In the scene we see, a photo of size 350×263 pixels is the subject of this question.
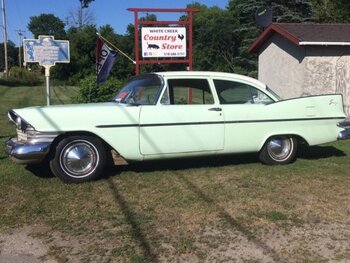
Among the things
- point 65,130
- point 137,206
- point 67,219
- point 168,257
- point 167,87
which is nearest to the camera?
point 168,257

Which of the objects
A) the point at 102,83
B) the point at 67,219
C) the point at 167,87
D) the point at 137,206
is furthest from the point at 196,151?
the point at 102,83

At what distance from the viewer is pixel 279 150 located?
8.07m

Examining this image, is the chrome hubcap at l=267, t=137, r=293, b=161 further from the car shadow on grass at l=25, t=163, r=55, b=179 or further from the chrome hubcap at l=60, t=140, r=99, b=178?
the car shadow on grass at l=25, t=163, r=55, b=179

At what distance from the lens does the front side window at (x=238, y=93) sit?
7.66 m

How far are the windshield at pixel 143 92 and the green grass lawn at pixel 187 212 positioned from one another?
41.5 inches

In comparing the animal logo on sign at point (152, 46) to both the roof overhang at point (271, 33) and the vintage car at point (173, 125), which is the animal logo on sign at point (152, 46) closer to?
the roof overhang at point (271, 33)

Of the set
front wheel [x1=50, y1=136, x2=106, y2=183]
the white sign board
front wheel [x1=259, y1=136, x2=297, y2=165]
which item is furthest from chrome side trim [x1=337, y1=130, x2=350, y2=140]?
the white sign board

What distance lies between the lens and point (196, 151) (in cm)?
740

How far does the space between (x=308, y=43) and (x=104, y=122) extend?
8.03 meters

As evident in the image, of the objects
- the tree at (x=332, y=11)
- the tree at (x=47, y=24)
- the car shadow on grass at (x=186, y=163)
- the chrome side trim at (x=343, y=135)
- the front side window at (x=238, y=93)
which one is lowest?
the car shadow on grass at (x=186, y=163)

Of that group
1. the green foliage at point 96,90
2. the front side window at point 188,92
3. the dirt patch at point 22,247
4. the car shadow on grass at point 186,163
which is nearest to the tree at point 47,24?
the green foliage at point 96,90

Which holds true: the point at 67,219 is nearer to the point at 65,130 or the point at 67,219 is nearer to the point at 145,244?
the point at 145,244

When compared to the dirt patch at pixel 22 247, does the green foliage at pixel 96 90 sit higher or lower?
higher

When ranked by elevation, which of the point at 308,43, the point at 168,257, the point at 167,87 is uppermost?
the point at 308,43
